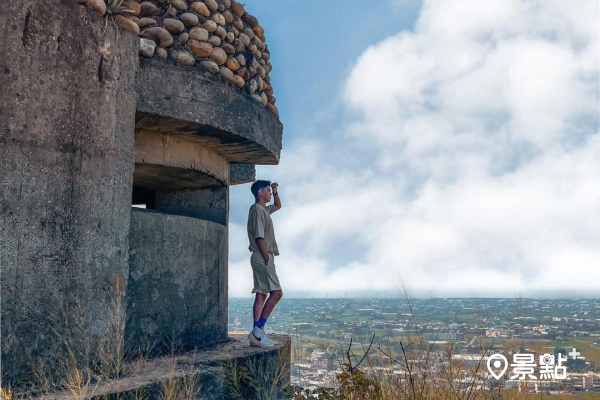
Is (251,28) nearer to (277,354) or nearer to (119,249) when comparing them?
(119,249)

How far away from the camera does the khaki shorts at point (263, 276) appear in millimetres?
4613

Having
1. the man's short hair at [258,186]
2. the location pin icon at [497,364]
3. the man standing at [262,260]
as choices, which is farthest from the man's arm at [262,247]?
the location pin icon at [497,364]

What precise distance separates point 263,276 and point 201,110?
1480mm

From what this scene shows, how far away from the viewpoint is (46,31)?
3436mm

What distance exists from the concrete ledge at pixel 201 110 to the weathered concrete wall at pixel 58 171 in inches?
12.9

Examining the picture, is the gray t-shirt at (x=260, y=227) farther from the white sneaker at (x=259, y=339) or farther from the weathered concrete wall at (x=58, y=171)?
the weathered concrete wall at (x=58, y=171)

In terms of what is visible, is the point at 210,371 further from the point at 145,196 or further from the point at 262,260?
the point at 145,196

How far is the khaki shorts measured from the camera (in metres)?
4.61

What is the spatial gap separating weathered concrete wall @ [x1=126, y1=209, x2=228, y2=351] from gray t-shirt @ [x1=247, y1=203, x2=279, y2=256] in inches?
18.7

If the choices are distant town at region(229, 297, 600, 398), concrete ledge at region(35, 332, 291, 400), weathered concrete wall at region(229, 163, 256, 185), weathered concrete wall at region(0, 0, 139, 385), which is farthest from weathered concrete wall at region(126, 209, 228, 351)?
weathered concrete wall at region(229, 163, 256, 185)

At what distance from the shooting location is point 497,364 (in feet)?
11.3

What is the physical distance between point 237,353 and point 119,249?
4.31 feet

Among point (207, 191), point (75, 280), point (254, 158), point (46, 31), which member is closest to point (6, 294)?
point (75, 280)

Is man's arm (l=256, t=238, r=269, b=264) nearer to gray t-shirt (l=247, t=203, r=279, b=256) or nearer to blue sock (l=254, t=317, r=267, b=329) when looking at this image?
gray t-shirt (l=247, t=203, r=279, b=256)
